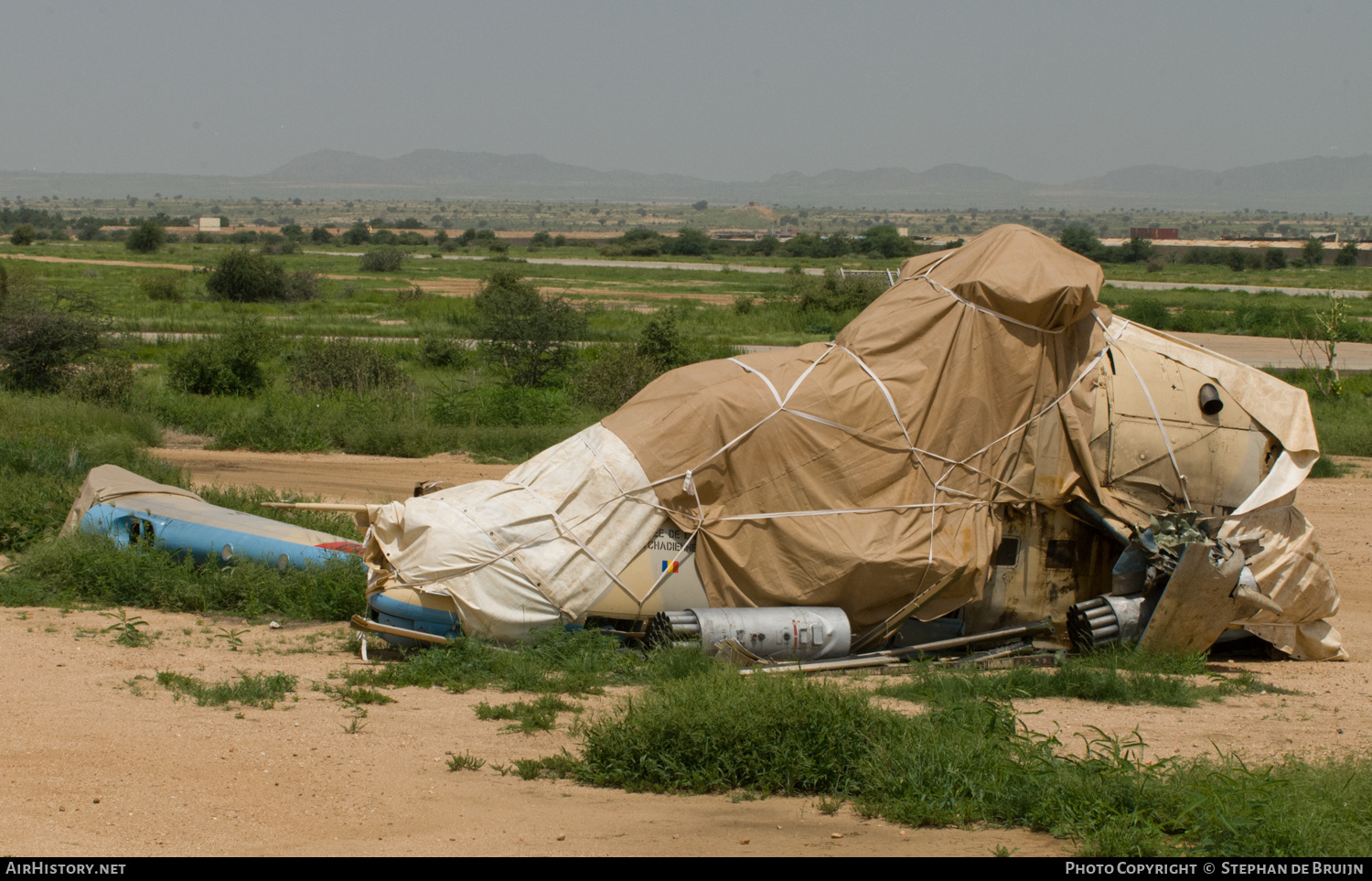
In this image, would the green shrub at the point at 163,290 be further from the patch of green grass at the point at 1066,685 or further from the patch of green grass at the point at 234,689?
the patch of green grass at the point at 1066,685

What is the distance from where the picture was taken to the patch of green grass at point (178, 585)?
10.2 m

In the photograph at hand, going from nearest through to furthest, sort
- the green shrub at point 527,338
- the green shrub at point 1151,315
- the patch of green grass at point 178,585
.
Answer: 1. the patch of green grass at point 178,585
2. the green shrub at point 527,338
3. the green shrub at point 1151,315

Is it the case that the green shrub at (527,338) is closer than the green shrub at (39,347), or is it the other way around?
the green shrub at (39,347)

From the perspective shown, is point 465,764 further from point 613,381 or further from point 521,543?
point 613,381

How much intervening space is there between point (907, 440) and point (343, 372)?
17019 millimetres

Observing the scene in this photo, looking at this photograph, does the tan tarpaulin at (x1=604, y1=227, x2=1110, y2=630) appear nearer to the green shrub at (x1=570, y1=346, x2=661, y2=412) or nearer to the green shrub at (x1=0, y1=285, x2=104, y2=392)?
the green shrub at (x1=570, y1=346, x2=661, y2=412)

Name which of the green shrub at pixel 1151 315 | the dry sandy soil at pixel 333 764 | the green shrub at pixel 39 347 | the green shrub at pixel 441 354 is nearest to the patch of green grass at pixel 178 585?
the dry sandy soil at pixel 333 764

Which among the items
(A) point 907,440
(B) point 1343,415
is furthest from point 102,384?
(B) point 1343,415

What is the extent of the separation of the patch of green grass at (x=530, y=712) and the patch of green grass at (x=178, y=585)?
3067 mm

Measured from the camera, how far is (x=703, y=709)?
674cm

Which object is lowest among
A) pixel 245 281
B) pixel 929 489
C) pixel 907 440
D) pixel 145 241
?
pixel 929 489

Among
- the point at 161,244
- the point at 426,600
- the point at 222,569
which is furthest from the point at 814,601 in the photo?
the point at 161,244

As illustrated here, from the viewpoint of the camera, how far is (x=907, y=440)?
906 cm

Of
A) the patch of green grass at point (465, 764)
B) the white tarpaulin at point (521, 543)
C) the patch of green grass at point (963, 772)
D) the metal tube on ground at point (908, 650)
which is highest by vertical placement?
the white tarpaulin at point (521, 543)
